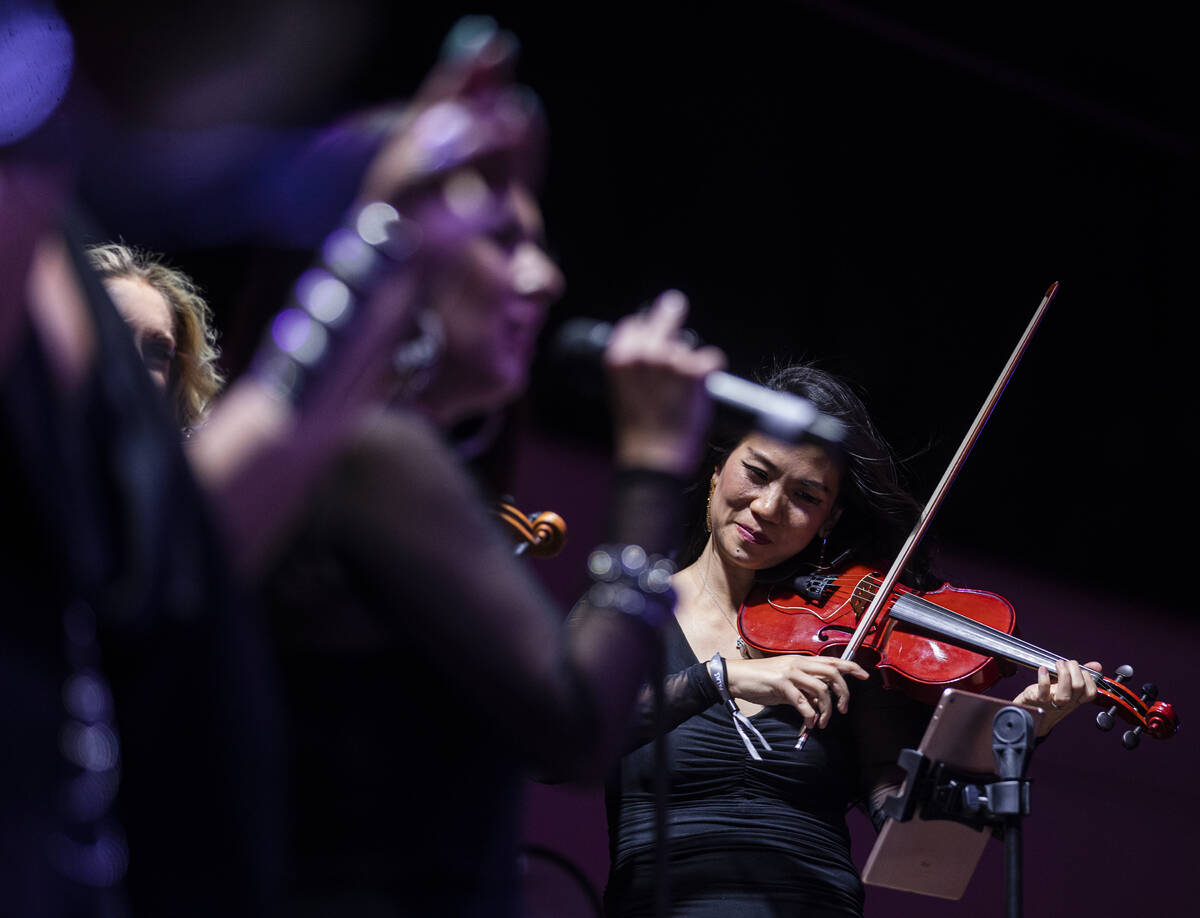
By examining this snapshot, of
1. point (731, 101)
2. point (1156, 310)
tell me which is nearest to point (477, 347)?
point (731, 101)

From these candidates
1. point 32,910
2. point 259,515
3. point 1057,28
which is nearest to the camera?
point 32,910

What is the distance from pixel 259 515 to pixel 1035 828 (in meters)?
2.66

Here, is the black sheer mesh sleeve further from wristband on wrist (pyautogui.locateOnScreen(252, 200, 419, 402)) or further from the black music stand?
wristband on wrist (pyautogui.locateOnScreen(252, 200, 419, 402))

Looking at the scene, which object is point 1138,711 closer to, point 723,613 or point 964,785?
point 964,785

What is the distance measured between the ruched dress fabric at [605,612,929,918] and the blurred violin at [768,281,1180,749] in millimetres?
107

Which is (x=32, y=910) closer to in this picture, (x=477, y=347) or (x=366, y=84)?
(x=477, y=347)

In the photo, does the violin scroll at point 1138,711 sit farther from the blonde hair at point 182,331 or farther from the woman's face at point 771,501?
the blonde hair at point 182,331

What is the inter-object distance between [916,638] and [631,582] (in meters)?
1.29

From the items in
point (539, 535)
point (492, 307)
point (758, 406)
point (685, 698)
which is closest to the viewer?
point (492, 307)

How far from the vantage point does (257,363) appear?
690mm

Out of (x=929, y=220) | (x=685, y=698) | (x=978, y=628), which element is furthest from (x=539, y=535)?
(x=929, y=220)

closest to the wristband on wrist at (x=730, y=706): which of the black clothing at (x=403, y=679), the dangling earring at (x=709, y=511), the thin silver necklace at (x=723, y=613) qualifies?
the thin silver necklace at (x=723, y=613)

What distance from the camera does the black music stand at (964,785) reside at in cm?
165

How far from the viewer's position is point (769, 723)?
1.84m
